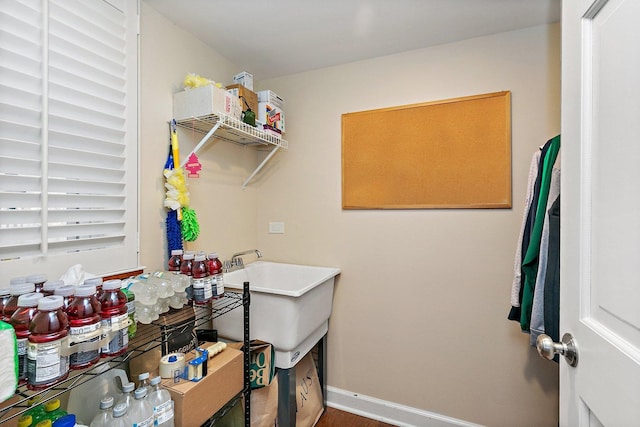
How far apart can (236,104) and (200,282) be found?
1031 millimetres

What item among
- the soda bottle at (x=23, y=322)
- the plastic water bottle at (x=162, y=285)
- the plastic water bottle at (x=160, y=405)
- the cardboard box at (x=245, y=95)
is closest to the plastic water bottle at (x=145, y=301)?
the plastic water bottle at (x=162, y=285)

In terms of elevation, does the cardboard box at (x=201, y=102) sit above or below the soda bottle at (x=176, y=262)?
above

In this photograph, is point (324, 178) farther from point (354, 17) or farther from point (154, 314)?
point (154, 314)

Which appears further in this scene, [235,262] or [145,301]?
[235,262]

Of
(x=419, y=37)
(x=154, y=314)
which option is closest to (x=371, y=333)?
(x=154, y=314)

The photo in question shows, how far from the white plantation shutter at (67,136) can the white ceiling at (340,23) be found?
42 centimetres

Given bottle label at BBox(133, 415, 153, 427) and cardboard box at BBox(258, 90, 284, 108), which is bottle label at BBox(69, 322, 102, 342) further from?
cardboard box at BBox(258, 90, 284, 108)

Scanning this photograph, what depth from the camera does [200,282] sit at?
4.12ft

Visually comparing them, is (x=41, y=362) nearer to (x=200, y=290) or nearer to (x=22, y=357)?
(x=22, y=357)

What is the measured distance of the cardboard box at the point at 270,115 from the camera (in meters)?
1.99

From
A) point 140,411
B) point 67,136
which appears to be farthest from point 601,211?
point 67,136

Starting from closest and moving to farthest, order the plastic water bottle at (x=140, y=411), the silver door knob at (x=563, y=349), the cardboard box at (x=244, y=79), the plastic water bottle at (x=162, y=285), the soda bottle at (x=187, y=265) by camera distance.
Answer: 1. the silver door knob at (x=563, y=349)
2. the plastic water bottle at (x=140, y=411)
3. the plastic water bottle at (x=162, y=285)
4. the soda bottle at (x=187, y=265)
5. the cardboard box at (x=244, y=79)

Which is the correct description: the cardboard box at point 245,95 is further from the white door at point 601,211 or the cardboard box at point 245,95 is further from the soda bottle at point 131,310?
the white door at point 601,211

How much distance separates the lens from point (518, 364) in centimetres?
171
